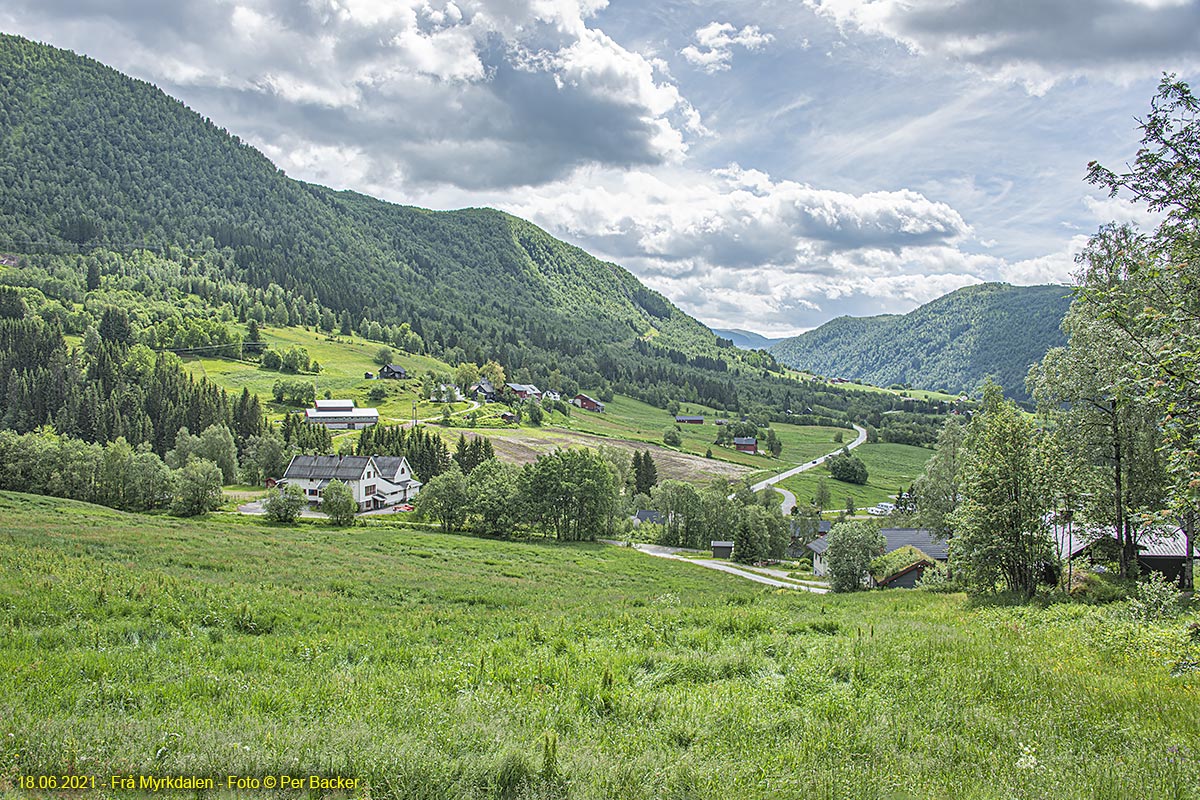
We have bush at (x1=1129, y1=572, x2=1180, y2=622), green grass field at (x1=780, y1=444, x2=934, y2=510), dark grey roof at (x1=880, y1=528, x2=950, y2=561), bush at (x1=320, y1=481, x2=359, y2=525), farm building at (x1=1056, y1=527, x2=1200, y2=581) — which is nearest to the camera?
bush at (x1=1129, y1=572, x2=1180, y2=622)

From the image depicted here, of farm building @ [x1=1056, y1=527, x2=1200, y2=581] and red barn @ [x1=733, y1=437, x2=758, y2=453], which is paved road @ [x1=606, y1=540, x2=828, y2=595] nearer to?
farm building @ [x1=1056, y1=527, x2=1200, y2=581]

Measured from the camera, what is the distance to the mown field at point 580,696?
6.26m

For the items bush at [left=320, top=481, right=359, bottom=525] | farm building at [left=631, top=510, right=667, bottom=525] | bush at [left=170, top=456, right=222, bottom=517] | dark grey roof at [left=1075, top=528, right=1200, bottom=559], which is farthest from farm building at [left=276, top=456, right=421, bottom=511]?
dark grey roof at [left=1075, top=528, right=1200, bottom=559]

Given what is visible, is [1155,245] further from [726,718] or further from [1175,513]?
[726,718]

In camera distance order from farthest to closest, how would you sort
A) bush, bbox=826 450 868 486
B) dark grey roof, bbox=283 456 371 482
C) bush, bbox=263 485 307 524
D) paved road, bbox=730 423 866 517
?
bush, bbox=826 450 868 486 → paved road, bbox=730 423 866 517 → dark grey roof, bbox=283 456 371 482 → bush, bbox=263 485 307 524

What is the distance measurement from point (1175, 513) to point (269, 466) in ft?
381

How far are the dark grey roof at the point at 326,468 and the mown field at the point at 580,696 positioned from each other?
260 feet

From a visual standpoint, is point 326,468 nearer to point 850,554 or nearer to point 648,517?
point 648,517

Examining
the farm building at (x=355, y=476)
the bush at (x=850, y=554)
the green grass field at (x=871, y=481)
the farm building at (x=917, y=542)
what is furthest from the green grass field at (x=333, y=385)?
the bush at (x=850, y=554)

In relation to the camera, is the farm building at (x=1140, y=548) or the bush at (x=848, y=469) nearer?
the farm building at (x=1140, y=548)

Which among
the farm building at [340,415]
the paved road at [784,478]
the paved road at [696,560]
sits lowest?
the paved road at [696,560]

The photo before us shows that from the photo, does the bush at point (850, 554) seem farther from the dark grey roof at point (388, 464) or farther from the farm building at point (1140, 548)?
the dark grey roof at point (388, 464)

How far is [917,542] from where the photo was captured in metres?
60.4

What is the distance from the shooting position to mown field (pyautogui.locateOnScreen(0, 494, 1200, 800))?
6262 mm
